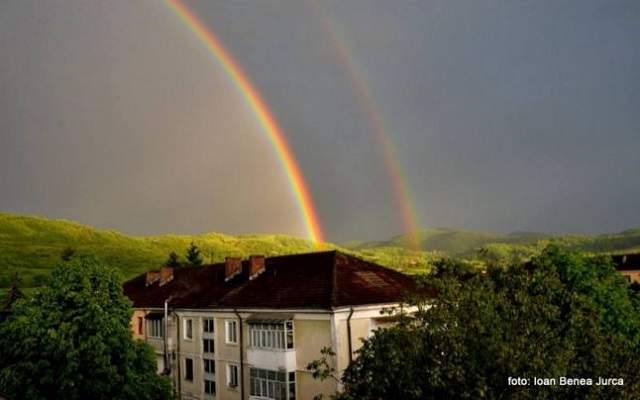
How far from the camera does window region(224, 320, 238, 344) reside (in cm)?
3384

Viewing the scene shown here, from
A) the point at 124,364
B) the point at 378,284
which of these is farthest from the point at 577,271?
the point at 124,364

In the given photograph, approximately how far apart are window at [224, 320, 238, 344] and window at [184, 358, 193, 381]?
5637mm

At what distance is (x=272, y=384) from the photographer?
30344 mm

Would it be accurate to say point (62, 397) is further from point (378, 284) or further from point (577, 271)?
point (577, 271)

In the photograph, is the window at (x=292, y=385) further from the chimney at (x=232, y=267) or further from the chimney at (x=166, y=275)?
the chimney at (x=166, y=275)

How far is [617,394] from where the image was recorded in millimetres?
12867

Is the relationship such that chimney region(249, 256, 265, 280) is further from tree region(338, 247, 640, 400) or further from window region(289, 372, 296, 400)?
tree region(338, 247, 640, 400)

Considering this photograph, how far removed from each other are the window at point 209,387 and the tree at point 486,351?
2124 centimetres

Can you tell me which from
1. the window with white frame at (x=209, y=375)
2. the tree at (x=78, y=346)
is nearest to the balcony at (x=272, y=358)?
the window with white frame at (x=209, y=375)

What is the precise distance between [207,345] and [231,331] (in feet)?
10.3

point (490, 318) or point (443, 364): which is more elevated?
point (490, 318)

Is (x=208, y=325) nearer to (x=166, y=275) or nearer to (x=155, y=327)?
(x=155, y=327)

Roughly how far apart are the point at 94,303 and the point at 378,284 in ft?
48.9

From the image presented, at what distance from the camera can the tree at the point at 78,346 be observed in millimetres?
23375
